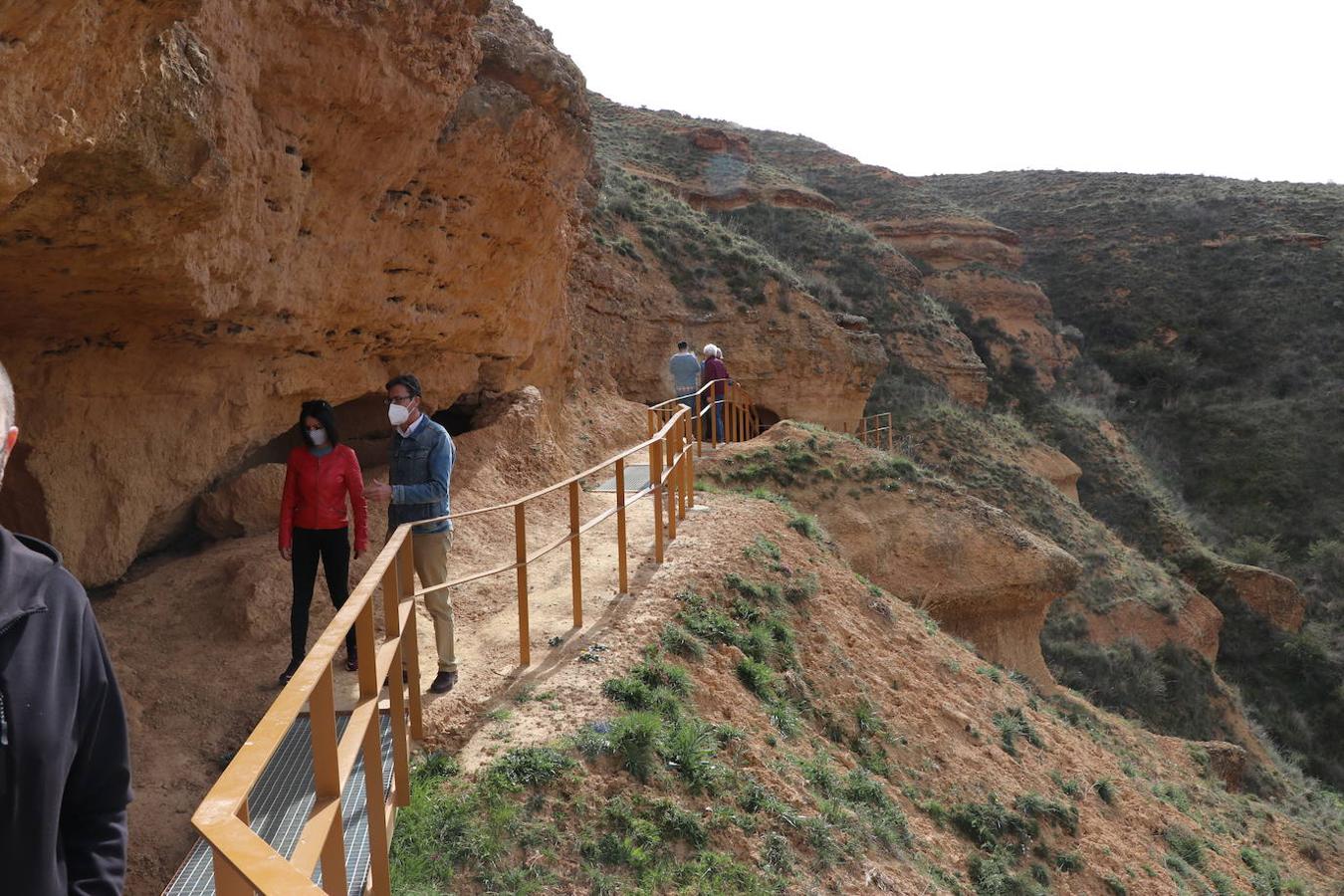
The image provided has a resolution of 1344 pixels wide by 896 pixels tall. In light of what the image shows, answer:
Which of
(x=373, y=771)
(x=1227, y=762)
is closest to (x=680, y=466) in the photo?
(x=373, y=771)

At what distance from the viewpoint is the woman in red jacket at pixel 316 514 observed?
5754mm

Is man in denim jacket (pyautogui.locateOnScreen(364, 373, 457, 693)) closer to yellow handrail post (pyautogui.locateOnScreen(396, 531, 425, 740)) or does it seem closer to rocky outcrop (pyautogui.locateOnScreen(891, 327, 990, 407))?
yellow handrail post (pyautogui.locateOnScreen(396, 531, 425, 740))

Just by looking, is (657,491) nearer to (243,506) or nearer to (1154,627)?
(243,506)

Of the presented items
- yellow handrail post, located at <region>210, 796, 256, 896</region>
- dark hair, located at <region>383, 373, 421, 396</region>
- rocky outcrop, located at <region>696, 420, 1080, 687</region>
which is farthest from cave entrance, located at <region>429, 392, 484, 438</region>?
yellow handrail post, located at <region>210, 796, 256, 896</region>

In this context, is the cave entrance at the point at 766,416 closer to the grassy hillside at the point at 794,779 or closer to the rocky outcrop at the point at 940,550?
the rocky outcrop at the point at 940,550

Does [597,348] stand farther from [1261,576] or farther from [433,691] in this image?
[1261,576]

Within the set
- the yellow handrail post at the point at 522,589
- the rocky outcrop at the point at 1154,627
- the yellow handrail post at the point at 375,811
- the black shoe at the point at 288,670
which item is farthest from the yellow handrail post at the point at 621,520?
the rocky outcrop at the point at 1154,627

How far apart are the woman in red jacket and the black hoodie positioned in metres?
3.90

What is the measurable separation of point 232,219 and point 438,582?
2.64 m

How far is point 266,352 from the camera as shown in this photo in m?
7.38

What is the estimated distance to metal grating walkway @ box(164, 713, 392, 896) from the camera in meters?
3.87

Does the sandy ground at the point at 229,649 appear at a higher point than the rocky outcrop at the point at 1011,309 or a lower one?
lower

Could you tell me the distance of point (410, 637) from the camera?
184 inches

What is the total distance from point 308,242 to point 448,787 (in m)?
4.31
